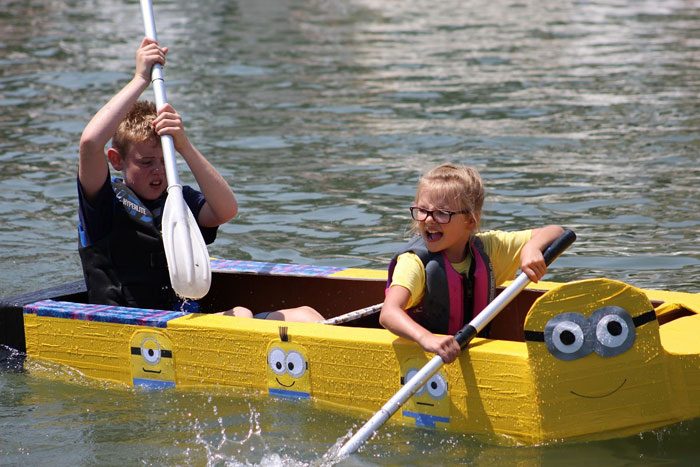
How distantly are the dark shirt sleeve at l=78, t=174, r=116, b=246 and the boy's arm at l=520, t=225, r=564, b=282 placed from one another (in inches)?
68.5

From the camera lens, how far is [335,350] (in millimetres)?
4559

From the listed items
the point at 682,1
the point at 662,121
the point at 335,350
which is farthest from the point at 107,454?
the point at 682,1

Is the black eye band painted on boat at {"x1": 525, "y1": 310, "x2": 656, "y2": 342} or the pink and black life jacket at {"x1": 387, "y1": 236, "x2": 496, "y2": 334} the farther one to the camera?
the pink and black life jacket at {"x1": 387, "y1": 236, "x2": 496, "y2": 334}

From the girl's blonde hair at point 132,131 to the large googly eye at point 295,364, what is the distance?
46.4 inches

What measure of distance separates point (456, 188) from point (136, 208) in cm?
147

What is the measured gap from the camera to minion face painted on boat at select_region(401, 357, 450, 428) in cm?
436

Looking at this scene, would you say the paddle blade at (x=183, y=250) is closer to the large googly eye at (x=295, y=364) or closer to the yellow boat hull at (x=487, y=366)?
the yellow boat hull at (x=487, y=366)

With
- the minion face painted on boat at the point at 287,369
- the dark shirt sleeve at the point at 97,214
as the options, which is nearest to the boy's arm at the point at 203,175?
the dark shirt sleeve at the point at 97,214

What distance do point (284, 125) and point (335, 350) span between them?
6679mm

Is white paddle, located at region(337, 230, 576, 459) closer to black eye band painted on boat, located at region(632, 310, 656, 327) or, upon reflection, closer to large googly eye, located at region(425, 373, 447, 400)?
large googly eye, located at region(425, 373, 447, 400)

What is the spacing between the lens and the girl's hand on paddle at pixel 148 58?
203 inches

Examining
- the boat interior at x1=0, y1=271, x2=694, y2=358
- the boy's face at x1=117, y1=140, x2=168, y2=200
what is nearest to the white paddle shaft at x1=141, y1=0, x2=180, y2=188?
the boy's face at x1=117, y1=140, x2=168, y2=200

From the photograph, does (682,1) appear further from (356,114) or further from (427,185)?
(427,185)

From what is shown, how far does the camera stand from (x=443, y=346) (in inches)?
164
